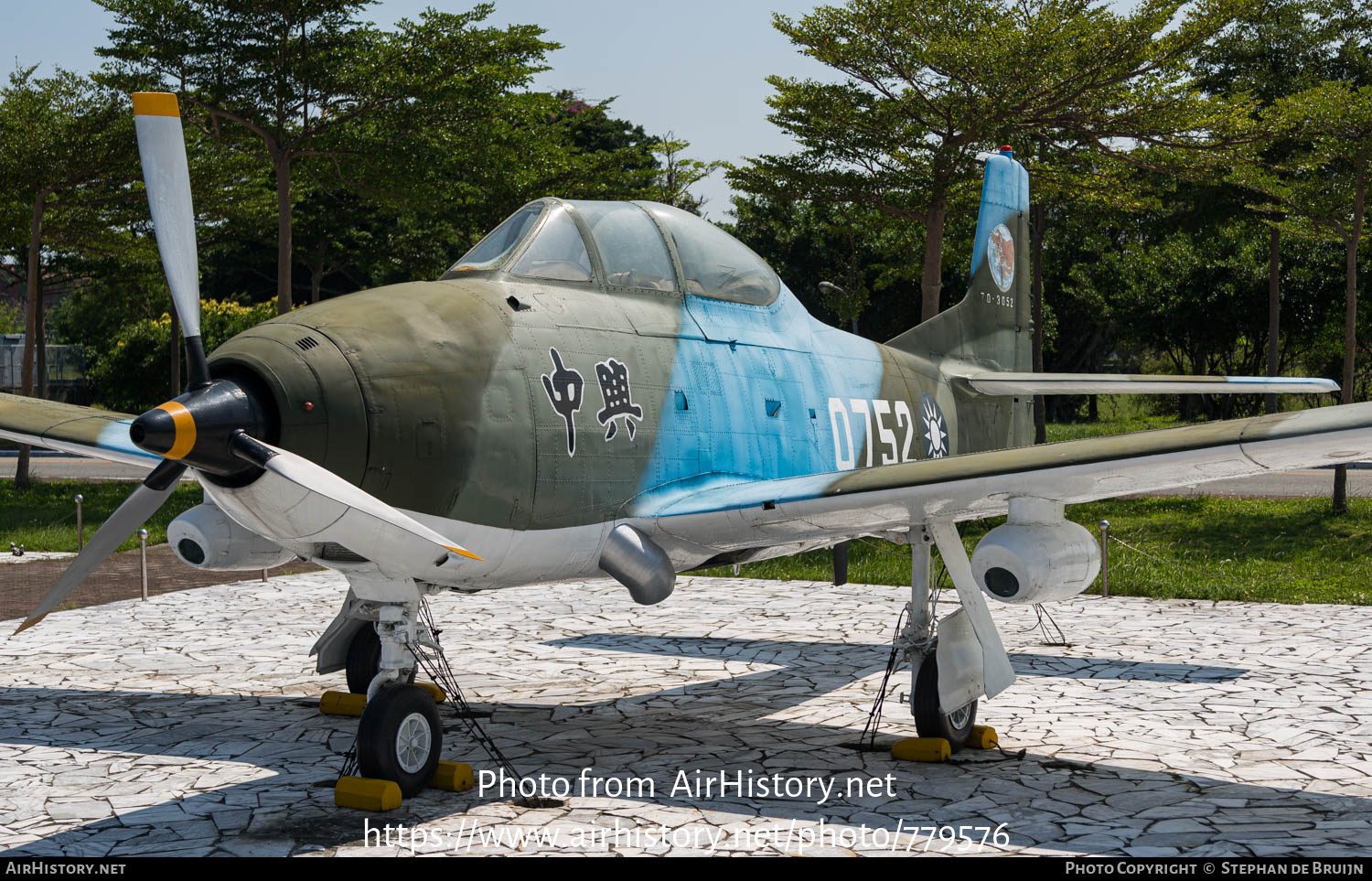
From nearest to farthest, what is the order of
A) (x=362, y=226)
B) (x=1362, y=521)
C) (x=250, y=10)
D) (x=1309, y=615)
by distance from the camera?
(x=1309, y=615) < (x=1362, y=521) < (x=250, y=10) < (x=362, y=226)

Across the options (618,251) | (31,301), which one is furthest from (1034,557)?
(31,301)

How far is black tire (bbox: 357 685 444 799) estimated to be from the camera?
21.3 ft

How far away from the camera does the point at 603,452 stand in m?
6.88

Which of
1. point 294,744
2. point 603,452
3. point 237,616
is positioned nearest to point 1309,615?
point 603,452

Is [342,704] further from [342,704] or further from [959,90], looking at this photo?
[959,90]

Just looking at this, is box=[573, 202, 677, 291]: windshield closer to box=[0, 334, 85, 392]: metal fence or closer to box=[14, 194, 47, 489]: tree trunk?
box=[14, 194, 47, 489]: tree trunk

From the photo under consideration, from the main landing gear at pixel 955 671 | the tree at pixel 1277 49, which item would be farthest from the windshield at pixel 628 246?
the tree at pixel 1277 49

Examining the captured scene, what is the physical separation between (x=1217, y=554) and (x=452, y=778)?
13758mm

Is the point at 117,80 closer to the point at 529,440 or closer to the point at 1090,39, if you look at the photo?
the point at 1090,39

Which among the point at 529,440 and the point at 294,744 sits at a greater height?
the point at 529,440

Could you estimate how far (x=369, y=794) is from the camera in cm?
645

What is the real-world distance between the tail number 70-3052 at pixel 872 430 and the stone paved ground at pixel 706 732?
192 cm

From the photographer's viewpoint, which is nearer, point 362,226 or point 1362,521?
point 1362,521
